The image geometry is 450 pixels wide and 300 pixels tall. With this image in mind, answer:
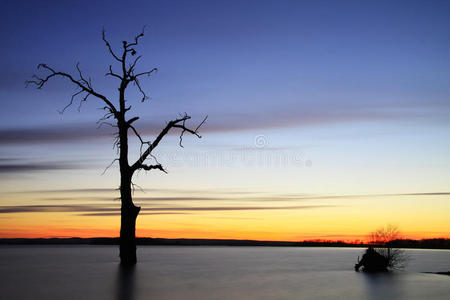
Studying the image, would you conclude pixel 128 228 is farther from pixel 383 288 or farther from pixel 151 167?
pixel 383 288

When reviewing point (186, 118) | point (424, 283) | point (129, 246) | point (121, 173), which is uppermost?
point (186, 118)

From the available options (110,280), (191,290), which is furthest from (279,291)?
(110,280)

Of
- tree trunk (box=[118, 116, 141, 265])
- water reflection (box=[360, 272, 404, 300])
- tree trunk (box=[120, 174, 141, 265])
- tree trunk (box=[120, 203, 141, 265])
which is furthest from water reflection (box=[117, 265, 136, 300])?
water reflection (box=[360, 272, 404, 300])

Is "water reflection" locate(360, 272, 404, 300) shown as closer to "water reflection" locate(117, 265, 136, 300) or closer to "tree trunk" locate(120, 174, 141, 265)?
"water reflection" locate(117, 265, 136, 300)

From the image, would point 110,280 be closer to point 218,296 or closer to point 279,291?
point 218,296

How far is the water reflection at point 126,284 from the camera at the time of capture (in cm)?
1363

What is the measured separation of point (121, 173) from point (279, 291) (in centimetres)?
986

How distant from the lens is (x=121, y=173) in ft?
73.8

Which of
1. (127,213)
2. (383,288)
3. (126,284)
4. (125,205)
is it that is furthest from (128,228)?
(383,288)

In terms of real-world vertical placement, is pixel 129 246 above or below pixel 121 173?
below

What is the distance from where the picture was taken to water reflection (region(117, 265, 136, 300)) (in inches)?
536

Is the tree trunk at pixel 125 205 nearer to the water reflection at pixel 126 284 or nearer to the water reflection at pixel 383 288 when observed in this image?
the water reflection at pixel 126 284

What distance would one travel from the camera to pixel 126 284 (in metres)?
16.2

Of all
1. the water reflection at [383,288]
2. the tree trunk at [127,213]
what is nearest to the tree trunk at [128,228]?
the tree trunk at [127,213]
